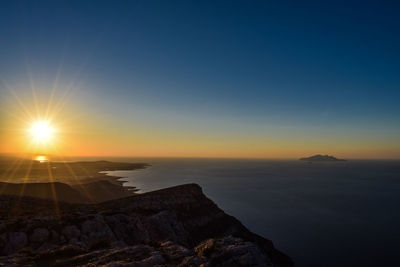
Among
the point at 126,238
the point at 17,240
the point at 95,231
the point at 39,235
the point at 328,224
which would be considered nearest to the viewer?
the point at 17,240

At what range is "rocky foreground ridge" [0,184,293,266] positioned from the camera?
13578 millimetres

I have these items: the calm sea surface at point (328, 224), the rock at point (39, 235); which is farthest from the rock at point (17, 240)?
the calm sea surface at point (328, 224)

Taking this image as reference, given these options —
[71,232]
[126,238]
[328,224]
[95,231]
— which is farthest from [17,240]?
[328,224]

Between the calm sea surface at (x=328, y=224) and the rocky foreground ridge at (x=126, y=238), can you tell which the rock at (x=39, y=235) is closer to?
the rocky foreground ridge at (x=126, y=238)

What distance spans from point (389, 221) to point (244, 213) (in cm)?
4817

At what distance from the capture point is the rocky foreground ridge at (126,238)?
13578 millimetres

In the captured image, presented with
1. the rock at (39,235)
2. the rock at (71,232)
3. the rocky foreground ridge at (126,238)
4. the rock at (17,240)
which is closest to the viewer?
the rocky foreground ridge at (126,238)

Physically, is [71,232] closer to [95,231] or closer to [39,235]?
[95,231]

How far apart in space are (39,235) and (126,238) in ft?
33.5

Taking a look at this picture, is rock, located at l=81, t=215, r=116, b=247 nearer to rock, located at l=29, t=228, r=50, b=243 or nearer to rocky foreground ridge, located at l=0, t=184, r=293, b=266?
rocky foreground ridge, located at l=0, t=184, r=293, b=266

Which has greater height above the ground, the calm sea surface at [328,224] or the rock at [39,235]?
the rock at [39,235]

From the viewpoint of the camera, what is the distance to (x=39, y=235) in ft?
74.5

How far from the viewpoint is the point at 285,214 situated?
82312mm

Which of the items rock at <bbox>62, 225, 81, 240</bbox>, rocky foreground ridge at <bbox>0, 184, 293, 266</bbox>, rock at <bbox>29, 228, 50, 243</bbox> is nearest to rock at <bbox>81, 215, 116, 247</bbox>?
rocky foreground ridge at <bbox>0, 184, 293, 266</bbox>
